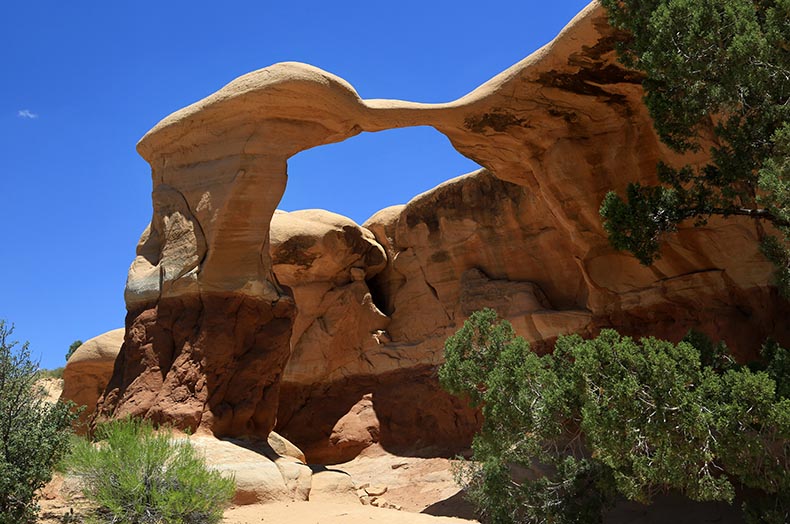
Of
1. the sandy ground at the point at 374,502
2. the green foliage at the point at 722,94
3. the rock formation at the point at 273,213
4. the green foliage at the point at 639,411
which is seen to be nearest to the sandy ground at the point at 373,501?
the sandy ground at the point at 374,502

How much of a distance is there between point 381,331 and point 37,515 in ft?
48.6

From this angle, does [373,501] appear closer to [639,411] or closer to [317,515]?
[317,515]

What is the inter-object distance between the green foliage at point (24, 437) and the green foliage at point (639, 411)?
556 centimetres

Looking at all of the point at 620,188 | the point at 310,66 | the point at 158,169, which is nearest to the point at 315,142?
the point at 310,66

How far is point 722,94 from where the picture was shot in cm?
852

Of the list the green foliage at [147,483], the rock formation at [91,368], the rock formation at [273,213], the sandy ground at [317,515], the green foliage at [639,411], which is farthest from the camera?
the rock formation at [91,368]

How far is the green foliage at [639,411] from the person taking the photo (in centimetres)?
757

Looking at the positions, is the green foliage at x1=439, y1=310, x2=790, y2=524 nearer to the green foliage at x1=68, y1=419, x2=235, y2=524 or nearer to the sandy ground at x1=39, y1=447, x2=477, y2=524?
the sandy ground at x1=39, y1=447, x2=477, y2=524

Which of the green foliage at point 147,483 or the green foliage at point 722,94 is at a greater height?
the green foliage at point 722,94

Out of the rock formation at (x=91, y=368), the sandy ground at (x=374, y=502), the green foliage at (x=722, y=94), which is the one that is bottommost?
the sandy ground at (x=374, y=502)

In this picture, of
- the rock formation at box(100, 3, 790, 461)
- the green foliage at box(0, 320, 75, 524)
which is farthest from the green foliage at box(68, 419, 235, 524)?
the rock formation at box(100, 3, 790, 461)

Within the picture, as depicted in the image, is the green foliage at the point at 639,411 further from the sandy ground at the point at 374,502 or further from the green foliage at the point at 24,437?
the green foliage at the point at 24,437

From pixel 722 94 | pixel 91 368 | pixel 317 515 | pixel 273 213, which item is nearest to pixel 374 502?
pixel 317 515

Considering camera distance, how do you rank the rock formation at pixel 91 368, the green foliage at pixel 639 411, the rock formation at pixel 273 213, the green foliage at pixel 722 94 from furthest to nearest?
the rock formation at pixel 91 368 → the rock formation at pixel 273 213 → the green foliage at pixel 722 94 → the green foliage at pixel 639 411
